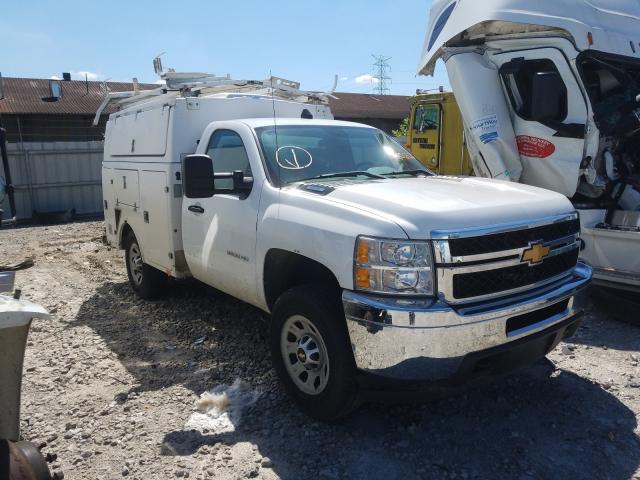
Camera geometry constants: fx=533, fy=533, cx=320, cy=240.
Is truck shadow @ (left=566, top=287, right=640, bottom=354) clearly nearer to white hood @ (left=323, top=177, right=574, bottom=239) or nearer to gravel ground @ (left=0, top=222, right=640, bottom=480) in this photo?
gravel ground @ (left=0, top=222, right=640, bottom=480)

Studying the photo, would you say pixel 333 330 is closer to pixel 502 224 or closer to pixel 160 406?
A: pixel 502 224

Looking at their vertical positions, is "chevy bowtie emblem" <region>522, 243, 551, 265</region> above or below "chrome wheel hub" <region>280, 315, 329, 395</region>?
above

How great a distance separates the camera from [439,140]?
30.9 ft

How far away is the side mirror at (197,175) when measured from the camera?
383 centimetres

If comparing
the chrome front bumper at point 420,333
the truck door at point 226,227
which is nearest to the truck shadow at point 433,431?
the chrome front bumper at point 420,333

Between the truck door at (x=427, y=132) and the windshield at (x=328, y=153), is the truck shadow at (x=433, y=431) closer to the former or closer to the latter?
the windshield at (x=328, y=153)

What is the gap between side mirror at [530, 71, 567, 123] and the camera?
5.80 m

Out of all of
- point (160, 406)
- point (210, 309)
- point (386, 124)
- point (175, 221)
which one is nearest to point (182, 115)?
point (175, 221)

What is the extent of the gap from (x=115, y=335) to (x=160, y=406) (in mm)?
1747

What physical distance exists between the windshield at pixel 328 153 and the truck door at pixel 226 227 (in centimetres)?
21

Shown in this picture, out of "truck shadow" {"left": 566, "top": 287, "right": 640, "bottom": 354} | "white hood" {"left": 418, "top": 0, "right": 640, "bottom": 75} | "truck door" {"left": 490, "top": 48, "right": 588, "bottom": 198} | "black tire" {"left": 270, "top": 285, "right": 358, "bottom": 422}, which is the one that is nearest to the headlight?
"black tire" {"left": 270, "top": 285, "right": 358, "bottom": 422}

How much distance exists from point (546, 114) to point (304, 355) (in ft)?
13.7

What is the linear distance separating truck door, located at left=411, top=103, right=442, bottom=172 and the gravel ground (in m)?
4.77

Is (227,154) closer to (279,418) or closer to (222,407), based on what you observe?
(222,407)
